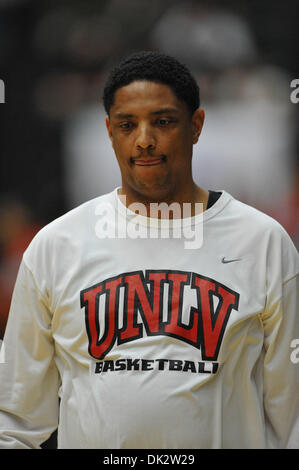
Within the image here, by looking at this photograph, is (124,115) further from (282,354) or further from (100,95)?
(100,95)

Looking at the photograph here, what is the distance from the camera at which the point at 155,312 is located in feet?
7.62

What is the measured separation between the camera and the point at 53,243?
246 centimetres

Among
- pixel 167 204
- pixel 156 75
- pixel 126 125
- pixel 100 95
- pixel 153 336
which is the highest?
pixel 100 95

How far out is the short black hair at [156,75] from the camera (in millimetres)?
2336

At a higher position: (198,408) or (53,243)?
(53,243)

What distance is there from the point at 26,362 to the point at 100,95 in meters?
2.79

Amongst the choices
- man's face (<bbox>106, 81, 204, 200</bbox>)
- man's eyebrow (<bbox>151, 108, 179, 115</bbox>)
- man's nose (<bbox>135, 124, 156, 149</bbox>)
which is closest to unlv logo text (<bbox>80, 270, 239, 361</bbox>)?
man's face (<bbox>106, 81, 204, 200</bbox>)

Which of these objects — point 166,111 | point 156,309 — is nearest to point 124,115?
point 166,111

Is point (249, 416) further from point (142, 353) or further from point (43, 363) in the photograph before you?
point (43, 363)

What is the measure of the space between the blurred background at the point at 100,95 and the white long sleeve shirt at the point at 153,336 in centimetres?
221

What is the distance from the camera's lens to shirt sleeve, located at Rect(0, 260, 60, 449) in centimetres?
245

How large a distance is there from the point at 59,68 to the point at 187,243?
2917mm

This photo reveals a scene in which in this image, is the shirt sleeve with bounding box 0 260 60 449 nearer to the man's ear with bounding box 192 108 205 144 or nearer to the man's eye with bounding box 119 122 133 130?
the man's eye with bounding box 119 122 133 130
